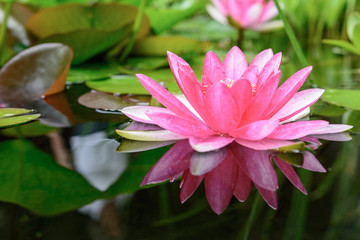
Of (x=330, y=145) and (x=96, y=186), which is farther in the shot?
(x=330, y=145)

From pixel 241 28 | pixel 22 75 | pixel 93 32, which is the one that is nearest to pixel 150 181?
pixel 22 75

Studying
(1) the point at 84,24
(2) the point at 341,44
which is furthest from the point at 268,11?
(1) the point at 84,24

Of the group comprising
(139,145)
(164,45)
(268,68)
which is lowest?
Result: (164,45)

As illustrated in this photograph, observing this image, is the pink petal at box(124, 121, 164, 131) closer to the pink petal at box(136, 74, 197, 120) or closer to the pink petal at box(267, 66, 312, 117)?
the pink petal at box(136, 74, 197, 120)

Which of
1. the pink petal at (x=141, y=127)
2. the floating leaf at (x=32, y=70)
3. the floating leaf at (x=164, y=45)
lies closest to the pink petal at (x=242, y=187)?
the pink petal at (x=141, y=127)

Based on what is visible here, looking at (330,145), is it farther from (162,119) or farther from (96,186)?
(96,186)

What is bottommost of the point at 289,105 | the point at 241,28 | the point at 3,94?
the point at 241,28

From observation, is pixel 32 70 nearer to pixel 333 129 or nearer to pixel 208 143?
pixel 208 143

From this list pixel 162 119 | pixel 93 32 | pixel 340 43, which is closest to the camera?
pixel 162 119
